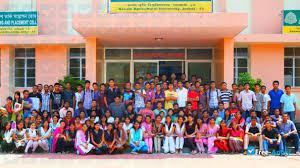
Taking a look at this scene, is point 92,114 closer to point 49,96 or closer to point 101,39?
point 49,96

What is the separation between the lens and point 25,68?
1506 centimetres

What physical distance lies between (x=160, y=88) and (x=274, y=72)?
17.7 feet

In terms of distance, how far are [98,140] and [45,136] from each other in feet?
4.45

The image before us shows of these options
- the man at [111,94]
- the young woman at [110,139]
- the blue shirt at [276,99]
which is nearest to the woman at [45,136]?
the young woman at [110,139]

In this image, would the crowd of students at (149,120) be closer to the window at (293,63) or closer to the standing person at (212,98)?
the standing person at (212,98)

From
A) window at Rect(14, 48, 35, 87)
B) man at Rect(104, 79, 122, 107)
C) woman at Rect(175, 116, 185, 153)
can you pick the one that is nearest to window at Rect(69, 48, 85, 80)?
window at Rect(14, 48, 35, 87)

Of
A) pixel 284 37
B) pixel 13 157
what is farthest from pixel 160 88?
pixel 284 37

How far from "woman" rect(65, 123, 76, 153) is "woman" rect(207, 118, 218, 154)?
328 cm

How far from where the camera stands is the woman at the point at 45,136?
1020 centimetres

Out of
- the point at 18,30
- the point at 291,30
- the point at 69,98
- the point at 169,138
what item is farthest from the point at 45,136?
the point at 291,30

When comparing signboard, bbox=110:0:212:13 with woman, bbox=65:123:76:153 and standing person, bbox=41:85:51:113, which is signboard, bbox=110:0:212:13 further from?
woman, bbox=65:123:76:153

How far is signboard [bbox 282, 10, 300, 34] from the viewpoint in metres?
14.2

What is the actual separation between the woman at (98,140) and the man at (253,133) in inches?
133

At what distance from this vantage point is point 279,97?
11.0 metres
